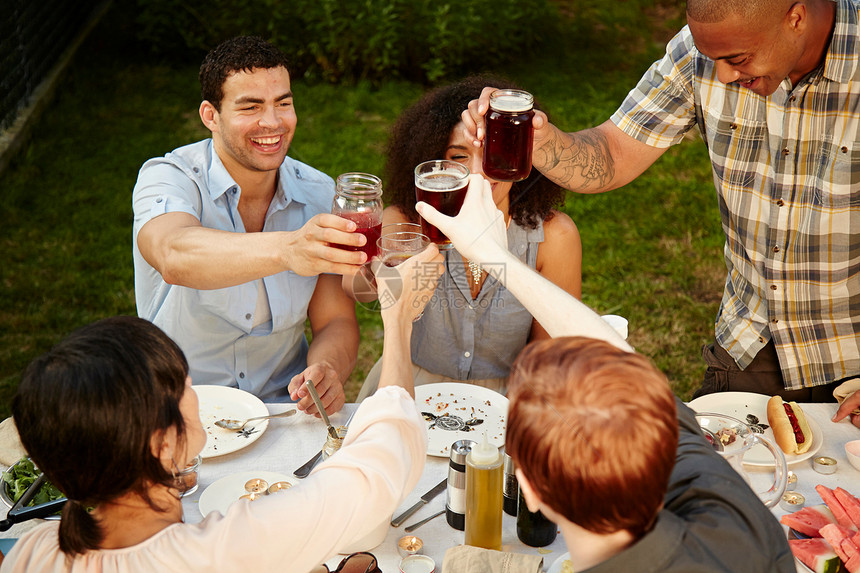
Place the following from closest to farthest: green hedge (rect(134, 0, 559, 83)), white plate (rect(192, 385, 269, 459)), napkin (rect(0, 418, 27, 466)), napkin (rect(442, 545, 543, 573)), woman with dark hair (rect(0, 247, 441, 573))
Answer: woman with dark hair (rect(0, 247, 441, 573)) → napkin (rect(442, 545, 543, 573)) → napkin (rect(0, 418, 27, 466)) → white plate (rect(192, 385, 269, 459)) → green hedge (rect(134, 0, 559, 83))

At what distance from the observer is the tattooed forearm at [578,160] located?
9.89 feet

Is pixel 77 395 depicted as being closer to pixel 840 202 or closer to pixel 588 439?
pixel 588 439

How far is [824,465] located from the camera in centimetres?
238

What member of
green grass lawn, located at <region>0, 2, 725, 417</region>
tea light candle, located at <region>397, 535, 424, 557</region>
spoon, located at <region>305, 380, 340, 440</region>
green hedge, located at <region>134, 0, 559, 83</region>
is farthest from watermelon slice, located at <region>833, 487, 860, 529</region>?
green hedge, located at <region>134, 0, 559, 83</region>

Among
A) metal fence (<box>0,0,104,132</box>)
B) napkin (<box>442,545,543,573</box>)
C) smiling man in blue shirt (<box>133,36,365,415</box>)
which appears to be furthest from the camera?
metal fence (<box>0,0,104,132</box>)

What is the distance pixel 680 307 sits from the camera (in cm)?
543

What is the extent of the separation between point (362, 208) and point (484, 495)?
88 centimetres

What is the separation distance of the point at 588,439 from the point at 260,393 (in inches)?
87.0

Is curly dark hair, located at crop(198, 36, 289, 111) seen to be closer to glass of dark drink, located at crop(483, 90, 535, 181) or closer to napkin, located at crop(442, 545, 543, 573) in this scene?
glass of dark drink, located at crop(483, 90, 535, 181)

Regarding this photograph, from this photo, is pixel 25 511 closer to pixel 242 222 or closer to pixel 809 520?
pixel 242 222

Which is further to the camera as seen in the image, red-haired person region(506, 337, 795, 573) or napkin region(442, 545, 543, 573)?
napkin region(442, 545, 543, 573)

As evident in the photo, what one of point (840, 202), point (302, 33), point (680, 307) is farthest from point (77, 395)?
point (302, 33)

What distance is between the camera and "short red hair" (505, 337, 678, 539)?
1.33m

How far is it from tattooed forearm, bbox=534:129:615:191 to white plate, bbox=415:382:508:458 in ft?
2.81
